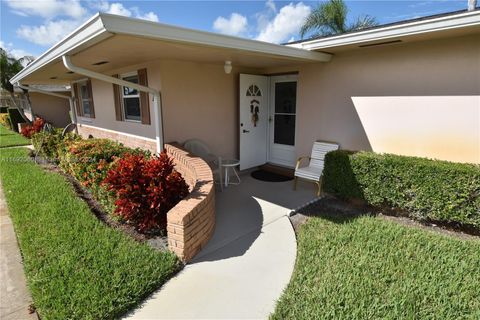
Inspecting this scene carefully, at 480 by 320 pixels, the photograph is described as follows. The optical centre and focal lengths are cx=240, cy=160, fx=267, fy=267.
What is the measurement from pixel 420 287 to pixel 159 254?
8.62 feet

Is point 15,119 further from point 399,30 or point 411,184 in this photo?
point 411,184

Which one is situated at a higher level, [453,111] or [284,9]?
[284,9]

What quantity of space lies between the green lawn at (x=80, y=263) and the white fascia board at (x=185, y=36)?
7.73 ft

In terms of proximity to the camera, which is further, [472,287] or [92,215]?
[92,215]

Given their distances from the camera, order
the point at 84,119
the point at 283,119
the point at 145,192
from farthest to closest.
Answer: the point at 84,119 < the point at 283,119 < the point at 145,192

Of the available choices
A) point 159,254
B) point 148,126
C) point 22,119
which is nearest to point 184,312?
point 159,254

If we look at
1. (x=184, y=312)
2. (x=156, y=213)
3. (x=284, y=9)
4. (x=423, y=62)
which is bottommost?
(x=184, y=312)

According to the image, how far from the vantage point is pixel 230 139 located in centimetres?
632

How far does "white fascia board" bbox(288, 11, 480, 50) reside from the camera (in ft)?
10.6

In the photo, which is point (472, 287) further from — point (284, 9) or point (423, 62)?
point (284, 9)

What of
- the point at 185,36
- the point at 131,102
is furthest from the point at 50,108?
the point at 185,36

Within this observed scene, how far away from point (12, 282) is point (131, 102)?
4.71 m

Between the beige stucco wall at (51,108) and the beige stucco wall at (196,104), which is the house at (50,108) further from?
the beige stucco wall at (196,104)

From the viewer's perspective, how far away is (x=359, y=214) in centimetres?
421
